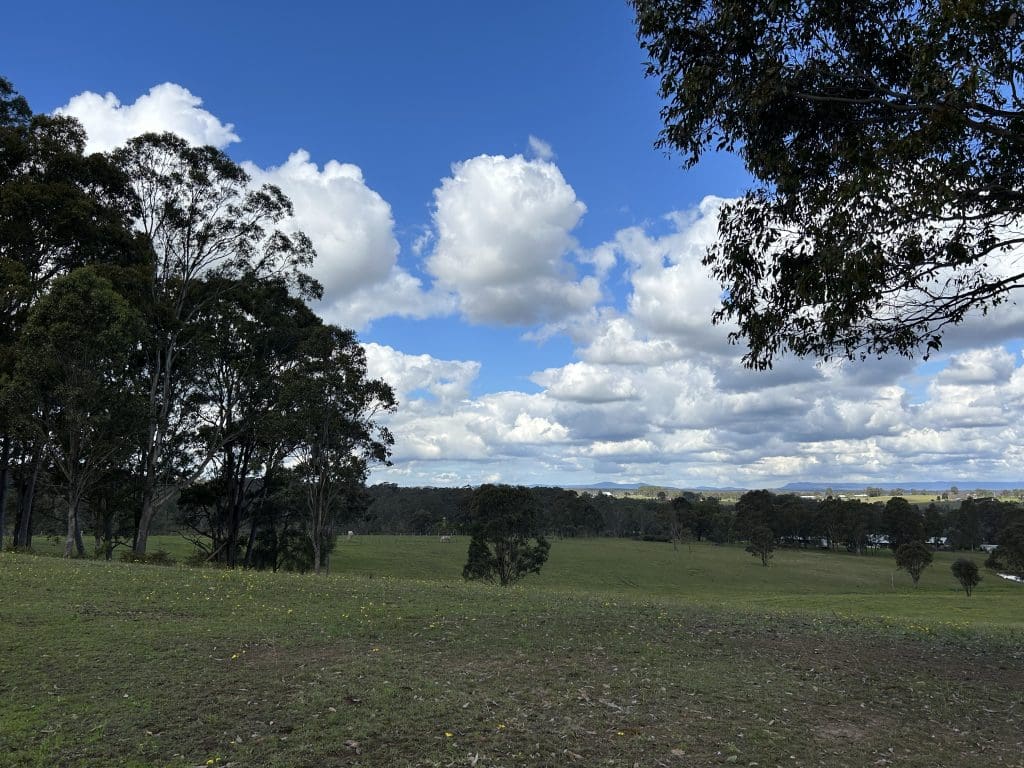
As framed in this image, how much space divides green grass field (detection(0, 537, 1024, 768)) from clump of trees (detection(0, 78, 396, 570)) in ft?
35.7

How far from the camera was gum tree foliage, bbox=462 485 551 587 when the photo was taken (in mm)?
53062

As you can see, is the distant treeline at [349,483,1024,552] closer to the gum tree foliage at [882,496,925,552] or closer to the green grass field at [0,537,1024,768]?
the gum tree foliage at [882,496,925,552]

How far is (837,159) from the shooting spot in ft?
34.1

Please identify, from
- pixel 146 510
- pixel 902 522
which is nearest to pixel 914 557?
pixel 902 522

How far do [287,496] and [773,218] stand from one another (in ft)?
116

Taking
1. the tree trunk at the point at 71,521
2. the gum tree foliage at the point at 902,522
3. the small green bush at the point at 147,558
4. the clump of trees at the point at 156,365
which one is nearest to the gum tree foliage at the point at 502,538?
the clump of trees at the point at 156,365

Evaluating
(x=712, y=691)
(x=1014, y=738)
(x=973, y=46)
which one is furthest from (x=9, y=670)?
(x=973, y=46)

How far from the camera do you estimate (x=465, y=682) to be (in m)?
A: 8.73

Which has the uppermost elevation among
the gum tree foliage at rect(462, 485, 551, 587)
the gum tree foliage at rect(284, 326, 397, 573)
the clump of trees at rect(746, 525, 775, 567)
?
the gum tree foliage at rect(284, 326, 397, 573)

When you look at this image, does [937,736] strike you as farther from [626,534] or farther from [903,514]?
[626,534]

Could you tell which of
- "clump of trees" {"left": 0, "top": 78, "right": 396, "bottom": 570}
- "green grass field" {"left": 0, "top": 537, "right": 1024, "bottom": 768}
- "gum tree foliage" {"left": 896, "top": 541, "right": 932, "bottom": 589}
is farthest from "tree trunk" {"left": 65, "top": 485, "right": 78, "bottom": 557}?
"gum tree foliage" {"left": 896, "top": 541, "right": 932, "bottom": 589}

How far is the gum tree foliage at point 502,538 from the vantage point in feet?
174

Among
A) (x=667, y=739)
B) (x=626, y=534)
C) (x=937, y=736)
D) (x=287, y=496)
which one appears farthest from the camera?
(x=626, y=534)

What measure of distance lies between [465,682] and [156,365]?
29.8 metres
